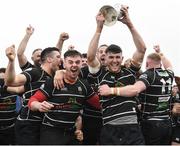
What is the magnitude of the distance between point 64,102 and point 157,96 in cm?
168

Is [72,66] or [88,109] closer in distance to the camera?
[72,66]

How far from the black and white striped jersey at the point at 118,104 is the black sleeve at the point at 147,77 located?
222 mm

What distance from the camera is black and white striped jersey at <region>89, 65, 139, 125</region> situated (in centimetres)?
551

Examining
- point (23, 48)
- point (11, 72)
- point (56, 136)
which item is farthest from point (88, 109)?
point (23, 48)

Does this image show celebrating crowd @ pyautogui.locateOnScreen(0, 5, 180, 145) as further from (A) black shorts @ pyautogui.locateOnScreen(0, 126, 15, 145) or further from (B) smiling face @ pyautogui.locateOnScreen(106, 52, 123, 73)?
(A) black shorts @ pyautogui.locateOnScreen(0, 126, 15, 145)

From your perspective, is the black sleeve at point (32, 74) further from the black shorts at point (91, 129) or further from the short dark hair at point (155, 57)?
the short dark hair at point (155, 57)

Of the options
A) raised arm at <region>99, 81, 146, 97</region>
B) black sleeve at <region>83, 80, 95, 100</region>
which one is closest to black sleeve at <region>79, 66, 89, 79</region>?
black sleeve at <region>83, 80, 95, 100</region>

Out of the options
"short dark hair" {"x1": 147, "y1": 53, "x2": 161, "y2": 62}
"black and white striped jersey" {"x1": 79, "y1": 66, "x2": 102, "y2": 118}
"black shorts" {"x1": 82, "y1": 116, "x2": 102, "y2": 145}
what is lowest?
"black shorts" {"x1": 82, "y1": 116, "x2": 102, "y2": 145}

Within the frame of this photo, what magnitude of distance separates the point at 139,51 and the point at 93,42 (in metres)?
0.74

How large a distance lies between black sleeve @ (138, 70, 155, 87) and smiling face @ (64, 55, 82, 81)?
995 mm

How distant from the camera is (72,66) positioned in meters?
5.58

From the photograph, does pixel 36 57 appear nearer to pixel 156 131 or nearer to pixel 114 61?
pixel 114 61

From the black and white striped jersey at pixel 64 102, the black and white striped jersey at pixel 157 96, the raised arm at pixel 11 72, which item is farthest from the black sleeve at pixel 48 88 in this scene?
the black and white striped jersey at pixel 157 96

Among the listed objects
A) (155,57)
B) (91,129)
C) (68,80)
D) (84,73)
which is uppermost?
(155,57)
